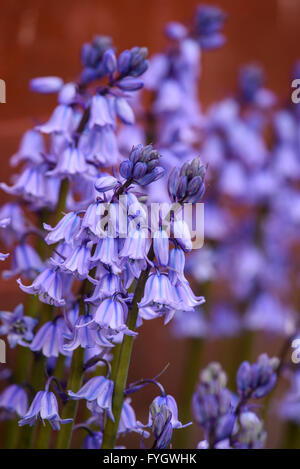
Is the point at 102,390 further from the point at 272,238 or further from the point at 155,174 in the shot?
the point at 272,238

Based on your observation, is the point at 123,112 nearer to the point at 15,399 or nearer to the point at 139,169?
the point at 139,169

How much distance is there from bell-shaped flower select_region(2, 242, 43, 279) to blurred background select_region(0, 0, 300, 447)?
0.11 ft

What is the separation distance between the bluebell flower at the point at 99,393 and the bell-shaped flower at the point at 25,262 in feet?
0.56

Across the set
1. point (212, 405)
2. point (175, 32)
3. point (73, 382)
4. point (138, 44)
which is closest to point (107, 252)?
point (73, 382)

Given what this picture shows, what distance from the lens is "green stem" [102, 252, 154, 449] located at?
0.49 meters

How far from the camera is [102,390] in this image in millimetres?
512

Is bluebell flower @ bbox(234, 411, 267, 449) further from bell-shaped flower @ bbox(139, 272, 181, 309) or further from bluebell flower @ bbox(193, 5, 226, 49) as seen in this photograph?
bluebell flower @ bbox(193, 5, 226, 49)

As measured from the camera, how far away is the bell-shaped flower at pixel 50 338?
1.83 ft

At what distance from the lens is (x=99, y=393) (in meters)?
0.51

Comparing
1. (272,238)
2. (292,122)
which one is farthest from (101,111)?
(272,238)

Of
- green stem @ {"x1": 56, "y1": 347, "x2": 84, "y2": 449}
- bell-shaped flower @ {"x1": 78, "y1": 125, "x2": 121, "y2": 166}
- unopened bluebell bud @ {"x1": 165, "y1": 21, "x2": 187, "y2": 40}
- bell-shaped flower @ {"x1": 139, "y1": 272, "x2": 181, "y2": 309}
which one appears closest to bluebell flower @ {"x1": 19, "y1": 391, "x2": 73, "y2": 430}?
green stem @ {"x1": 56, "y1": 347, "x2": 84, "y2": 449}

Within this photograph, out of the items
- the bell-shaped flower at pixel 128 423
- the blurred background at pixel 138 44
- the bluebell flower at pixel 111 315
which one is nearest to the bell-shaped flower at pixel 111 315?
the bluebell flower at pixel 111 315

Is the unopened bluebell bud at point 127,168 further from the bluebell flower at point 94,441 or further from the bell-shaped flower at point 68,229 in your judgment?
the bluebell flower at point 94,441

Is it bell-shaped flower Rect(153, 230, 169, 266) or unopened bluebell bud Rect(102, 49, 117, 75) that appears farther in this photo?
unopened bluebell bud Rect(102, 49, 117, 75)
